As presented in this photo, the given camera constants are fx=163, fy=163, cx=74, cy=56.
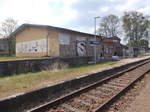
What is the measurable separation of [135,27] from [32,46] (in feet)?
131

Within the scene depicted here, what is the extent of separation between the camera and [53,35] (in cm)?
2244

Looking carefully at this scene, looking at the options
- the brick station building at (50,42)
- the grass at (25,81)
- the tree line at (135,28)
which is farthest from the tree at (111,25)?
the grass at (25,81)

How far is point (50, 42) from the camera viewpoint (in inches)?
883

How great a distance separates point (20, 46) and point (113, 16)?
43926mm

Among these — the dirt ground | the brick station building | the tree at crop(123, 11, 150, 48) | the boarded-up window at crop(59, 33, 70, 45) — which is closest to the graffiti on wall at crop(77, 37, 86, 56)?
the brick station building

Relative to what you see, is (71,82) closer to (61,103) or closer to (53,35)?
(61,103)

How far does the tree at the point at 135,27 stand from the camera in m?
54.0

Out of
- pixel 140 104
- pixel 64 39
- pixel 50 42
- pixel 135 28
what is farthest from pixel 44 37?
pixel 135 28

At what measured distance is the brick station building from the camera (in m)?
22.5

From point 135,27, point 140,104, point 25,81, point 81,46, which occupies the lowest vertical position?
point 140,104

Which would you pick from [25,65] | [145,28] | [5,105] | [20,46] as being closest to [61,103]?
[5,105]

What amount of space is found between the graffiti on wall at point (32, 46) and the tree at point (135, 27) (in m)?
37.8

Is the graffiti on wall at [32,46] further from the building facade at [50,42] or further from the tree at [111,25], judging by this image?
the tree at [111,25]

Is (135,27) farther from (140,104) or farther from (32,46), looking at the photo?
(140,104)
